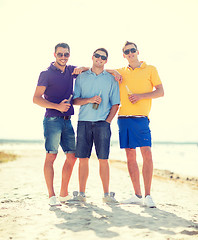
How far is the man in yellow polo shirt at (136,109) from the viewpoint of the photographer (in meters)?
5.04

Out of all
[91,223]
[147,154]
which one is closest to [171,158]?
[147,154]

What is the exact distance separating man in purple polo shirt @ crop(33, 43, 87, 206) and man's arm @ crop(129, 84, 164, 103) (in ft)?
3.39

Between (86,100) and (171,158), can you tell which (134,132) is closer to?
(86,100)

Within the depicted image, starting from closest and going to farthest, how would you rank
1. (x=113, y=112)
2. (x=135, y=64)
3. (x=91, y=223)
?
(x=91, y=223) < (x=113, y=112) < (x=135, y=64)

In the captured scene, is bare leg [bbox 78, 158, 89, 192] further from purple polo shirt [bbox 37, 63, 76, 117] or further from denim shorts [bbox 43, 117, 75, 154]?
purple polo shirt [bbox 37, 63, 76, 117]

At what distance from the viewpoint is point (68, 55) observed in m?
5.08

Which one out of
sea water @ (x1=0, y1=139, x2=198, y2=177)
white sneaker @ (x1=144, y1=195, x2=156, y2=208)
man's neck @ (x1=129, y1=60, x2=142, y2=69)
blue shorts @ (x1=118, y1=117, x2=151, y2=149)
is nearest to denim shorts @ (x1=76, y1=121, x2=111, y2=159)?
blue shorts @ (x1=118, y1=117, x2=151, y2=149)

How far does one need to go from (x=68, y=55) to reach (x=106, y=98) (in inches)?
39.6

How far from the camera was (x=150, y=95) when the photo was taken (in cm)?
507

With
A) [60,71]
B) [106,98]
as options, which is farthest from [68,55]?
[106,98]

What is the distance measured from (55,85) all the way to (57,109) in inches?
17.3

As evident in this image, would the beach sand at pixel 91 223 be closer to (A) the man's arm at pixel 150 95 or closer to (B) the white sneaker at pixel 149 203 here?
(B) the white sneaker at pixel 149 203

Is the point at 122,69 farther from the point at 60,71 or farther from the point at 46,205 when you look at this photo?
the point at 46,205

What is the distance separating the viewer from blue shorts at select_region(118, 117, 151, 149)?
5.04m
